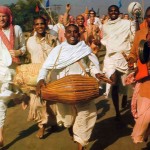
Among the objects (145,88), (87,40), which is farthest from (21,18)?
(145,88)

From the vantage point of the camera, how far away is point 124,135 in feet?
19.4

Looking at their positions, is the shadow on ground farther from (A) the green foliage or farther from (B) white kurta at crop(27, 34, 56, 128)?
(A) the green foliage

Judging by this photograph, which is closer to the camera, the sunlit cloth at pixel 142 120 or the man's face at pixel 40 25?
the sunlit cloth at pixel 142 120

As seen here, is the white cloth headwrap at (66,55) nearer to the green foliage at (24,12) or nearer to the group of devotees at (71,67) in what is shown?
the group of devotees at (71,67)

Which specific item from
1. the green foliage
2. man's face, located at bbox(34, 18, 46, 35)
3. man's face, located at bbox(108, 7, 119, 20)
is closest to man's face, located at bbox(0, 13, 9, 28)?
man's face, located at bbox(34, 18, 46, 35)

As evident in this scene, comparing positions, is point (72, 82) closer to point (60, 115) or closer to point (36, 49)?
point (60, 115)

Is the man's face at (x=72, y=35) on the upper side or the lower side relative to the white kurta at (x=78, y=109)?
upper

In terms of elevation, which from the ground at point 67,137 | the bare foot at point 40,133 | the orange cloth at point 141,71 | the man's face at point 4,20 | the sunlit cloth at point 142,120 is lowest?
the ground at point 67,137

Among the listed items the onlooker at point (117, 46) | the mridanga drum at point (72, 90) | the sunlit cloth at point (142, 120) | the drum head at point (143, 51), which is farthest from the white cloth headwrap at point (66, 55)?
the onlooker at point (117, 46)

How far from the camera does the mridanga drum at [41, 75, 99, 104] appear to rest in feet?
14.7

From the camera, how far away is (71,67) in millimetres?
5020

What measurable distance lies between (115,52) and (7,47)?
2.28m

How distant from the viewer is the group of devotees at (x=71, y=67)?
4875mm

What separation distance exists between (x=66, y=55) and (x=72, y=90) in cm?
68
